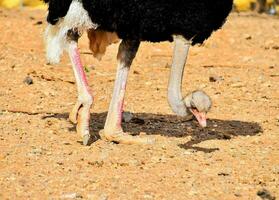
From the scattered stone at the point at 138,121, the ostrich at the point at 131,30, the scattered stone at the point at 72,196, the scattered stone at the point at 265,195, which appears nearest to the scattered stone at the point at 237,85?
the scattered stone at the point at 138,121

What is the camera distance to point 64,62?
10039 millimetres

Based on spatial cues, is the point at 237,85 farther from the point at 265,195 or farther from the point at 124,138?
the point at 265,195

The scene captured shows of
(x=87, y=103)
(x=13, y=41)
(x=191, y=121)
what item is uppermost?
(x=87, y=103)

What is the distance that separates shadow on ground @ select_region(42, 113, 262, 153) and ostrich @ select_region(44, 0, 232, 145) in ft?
1.63

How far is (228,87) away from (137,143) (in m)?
3.04

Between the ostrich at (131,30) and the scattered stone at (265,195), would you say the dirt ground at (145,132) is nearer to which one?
the scattered stone at (265,195)

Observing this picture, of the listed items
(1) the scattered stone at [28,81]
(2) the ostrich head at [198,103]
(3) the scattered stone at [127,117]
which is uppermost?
(2) the ostrich head at [198,103]

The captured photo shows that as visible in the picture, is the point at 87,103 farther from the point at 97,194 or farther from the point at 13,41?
the point at 13,41

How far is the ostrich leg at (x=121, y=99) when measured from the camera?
596 centimetres

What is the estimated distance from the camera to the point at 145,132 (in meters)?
6.56

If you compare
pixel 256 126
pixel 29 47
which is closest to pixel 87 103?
pixel 256 126

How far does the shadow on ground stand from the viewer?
6.52 meters

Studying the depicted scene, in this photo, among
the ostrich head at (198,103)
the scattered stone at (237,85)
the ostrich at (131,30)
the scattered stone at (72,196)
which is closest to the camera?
the scattered stone at (72,196)

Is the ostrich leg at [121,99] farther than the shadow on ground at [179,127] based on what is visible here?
No
